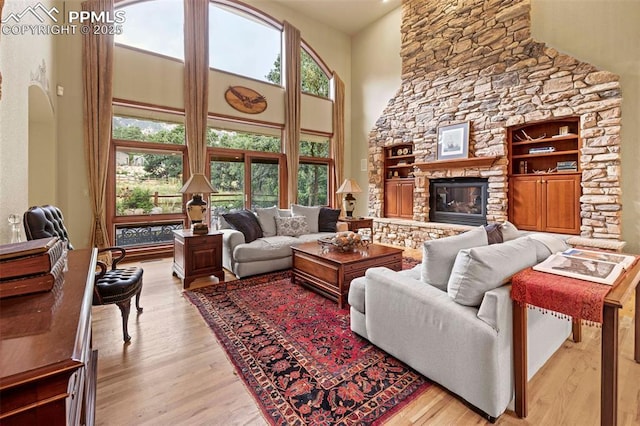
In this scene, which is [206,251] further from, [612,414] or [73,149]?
[612,414]

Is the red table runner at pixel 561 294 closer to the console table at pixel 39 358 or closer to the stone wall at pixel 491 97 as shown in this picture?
the console table at pixel 39 358

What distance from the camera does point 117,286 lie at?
2.33 m

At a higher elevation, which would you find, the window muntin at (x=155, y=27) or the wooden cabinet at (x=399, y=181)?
the window muntin at (x=155, y=27)

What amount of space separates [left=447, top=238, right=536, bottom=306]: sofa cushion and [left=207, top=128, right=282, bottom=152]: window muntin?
520cm

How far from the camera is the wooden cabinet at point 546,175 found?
4379 mm

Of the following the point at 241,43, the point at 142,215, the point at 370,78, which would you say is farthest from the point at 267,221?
the point at 370,78

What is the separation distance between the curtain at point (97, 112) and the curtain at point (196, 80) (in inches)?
44.5

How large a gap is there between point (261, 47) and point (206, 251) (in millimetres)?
4916

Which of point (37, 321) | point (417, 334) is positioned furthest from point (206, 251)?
point (37, 321)

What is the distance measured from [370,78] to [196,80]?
13.6 feet

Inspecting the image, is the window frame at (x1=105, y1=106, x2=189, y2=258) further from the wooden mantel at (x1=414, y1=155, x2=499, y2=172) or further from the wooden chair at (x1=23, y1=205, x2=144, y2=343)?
the wooden mantel at (x1=414, y1=155, x2=499, y2=172)

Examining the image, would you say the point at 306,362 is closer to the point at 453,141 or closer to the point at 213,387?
the point at 213,387

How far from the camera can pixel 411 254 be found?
5578 millimetres

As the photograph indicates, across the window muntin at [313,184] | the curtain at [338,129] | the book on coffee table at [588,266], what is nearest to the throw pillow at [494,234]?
the book on coffee table at [588,266]
